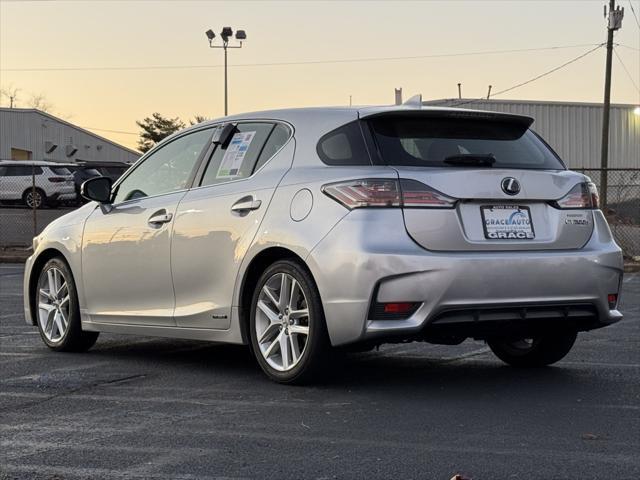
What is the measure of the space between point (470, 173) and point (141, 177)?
8.84 ft

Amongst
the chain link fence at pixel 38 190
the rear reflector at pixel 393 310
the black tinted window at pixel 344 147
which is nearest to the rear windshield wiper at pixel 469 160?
the black tinted window at pixel 344 147

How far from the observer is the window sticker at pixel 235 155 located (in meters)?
6.95

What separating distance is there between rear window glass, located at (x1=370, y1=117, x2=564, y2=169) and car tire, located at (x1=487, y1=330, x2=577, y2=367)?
1.18 metres

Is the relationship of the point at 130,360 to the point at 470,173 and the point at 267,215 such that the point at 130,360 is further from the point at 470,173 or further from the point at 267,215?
the point at 470,173

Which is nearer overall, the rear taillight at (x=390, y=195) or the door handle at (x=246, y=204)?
the rear taillight at (x=390, y=195)

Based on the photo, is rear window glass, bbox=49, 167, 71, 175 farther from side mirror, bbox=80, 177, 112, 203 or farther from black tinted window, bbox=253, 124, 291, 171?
black tinted window, bbox=253, 124, 291, 171

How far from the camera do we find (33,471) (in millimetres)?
4441

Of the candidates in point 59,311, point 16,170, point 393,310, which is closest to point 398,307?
point 393,310

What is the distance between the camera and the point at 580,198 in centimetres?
646

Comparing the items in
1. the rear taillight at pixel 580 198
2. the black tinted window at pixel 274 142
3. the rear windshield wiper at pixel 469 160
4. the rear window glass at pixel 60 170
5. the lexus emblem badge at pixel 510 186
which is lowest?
the rear window glass at pixel 60 170

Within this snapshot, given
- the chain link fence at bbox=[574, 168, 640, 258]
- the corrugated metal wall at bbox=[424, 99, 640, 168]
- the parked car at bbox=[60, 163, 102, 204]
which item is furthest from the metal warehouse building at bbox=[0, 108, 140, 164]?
the chain link fence at bbox=[574, 168, 640, 258]

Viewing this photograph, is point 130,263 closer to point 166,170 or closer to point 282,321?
point 166,170

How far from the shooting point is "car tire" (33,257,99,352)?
8.00m

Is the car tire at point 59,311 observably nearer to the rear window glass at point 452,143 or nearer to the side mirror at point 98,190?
Result: the side mirror at point 98,190
